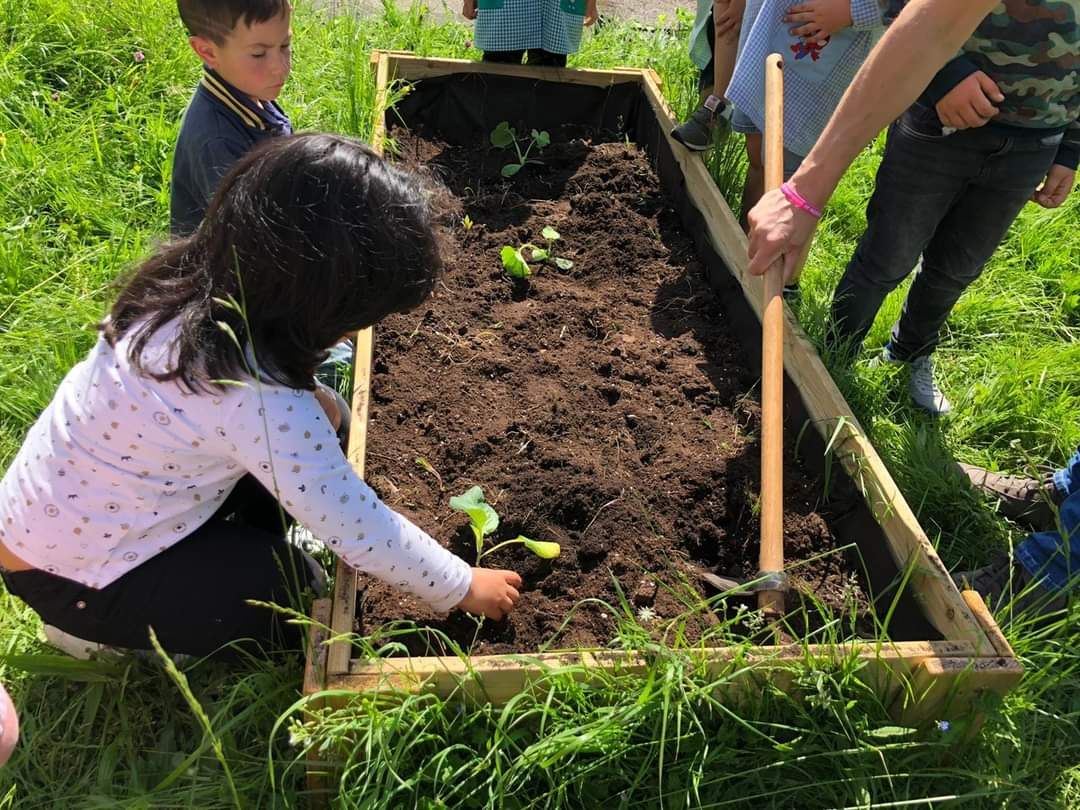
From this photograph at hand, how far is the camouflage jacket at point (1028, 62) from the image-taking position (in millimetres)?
1971

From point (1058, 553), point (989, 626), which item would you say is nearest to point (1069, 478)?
point (1058, 553)

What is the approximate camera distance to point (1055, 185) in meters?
2.28

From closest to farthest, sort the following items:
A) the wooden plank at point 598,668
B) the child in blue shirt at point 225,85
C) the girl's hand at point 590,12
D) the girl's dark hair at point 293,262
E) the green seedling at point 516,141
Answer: the girl's dark hair at point 293,262
the wooden plank at point 598,668
the child in blue shirt at point 225,85
the green seedling at point 516,141
the girl's hand at point 590,12

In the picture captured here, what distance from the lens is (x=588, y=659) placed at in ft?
5.07

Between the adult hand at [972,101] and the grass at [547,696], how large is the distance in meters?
0.82

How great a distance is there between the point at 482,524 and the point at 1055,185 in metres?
1.79

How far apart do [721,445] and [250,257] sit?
1.36m

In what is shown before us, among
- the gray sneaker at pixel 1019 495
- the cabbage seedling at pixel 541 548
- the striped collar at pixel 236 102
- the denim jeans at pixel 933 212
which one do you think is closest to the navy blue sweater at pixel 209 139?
the striped collar at pixel 236 102

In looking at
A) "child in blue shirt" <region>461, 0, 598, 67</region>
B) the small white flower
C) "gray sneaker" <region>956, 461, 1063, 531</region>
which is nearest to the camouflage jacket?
"gray sneaker" <region>956, 461, 1063, 531</region>

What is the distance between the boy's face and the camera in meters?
2.12

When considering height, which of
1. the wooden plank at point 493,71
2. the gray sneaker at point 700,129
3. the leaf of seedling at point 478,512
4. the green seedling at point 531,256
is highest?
the wooden plank at point 493,71

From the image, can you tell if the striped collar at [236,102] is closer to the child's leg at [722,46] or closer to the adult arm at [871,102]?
the adult arm at [871,102]

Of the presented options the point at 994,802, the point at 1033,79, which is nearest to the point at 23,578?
the point at 994,802

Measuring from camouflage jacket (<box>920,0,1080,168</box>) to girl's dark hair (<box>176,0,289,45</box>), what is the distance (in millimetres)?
1667
